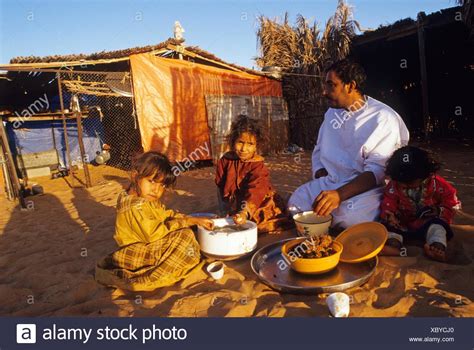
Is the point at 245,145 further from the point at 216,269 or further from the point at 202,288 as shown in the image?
the point at 202,288

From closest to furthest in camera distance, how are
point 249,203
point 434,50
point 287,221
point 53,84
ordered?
point 249,203 → point 287,221 → point 53,84 → point 434,50

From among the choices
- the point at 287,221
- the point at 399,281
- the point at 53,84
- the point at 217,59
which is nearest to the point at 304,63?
the point at 217,59

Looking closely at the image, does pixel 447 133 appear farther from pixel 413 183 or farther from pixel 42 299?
pixel 42 299

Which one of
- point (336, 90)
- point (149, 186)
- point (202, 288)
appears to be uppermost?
point (336, 90)

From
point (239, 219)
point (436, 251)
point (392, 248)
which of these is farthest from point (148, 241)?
point (436, 251)

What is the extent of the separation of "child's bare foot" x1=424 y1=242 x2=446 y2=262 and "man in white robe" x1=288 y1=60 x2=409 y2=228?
0.57 m

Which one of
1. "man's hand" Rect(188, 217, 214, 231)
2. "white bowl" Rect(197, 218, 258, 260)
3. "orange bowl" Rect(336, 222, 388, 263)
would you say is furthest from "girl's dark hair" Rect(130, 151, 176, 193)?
Result: "orange bowl" Rect(336, 222, 388, 263)

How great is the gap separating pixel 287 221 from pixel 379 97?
1125 cm

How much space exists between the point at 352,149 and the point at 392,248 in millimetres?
1029

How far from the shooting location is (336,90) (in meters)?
3.02

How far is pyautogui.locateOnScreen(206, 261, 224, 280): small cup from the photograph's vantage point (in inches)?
93.7

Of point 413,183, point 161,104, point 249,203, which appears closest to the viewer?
point 413,183

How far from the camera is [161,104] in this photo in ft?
27.4

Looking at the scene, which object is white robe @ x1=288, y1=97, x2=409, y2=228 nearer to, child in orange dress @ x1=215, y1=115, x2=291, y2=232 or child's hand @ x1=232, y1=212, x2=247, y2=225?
child in orange dress @ x1=215, y1=115, x2=291, y2=232
